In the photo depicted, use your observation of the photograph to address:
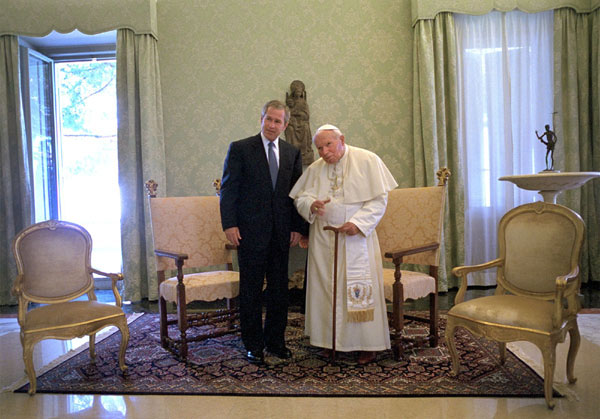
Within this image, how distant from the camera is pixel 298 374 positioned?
3.21 metres

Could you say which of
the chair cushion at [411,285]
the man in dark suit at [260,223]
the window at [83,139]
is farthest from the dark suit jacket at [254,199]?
the window at [83,139]

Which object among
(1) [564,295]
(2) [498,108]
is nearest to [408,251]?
(1) [564,295]

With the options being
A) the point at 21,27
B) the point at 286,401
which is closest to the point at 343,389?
the point at 286,401

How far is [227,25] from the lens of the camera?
5.88 m

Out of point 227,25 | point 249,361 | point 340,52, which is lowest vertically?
point 249,361

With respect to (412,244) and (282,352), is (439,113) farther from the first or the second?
(282,352)

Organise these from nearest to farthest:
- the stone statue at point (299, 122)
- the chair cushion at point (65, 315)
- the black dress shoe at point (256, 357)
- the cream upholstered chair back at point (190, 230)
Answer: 1. the chair cushion at point (65, 315)
2. the black dress shoe at point (256, 357)
3. the cream upholstered chair back at point (190, 230)
4. the stone statue at point (299, 122)

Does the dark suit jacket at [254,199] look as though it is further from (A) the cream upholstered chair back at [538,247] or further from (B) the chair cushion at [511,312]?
(A) the cream upholstered chair back at [538,247]

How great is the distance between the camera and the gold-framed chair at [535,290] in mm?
2617

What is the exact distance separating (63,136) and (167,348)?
170 inches

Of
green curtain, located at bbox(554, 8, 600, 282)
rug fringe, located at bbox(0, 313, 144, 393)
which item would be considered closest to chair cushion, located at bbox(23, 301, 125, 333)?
rug fringe, located at bbox(0, 313, 144, 393)

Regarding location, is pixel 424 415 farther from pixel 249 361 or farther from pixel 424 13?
pixel 424 13

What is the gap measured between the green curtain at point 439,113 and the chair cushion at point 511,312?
260 centimetres

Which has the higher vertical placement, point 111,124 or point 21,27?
point 21,27
